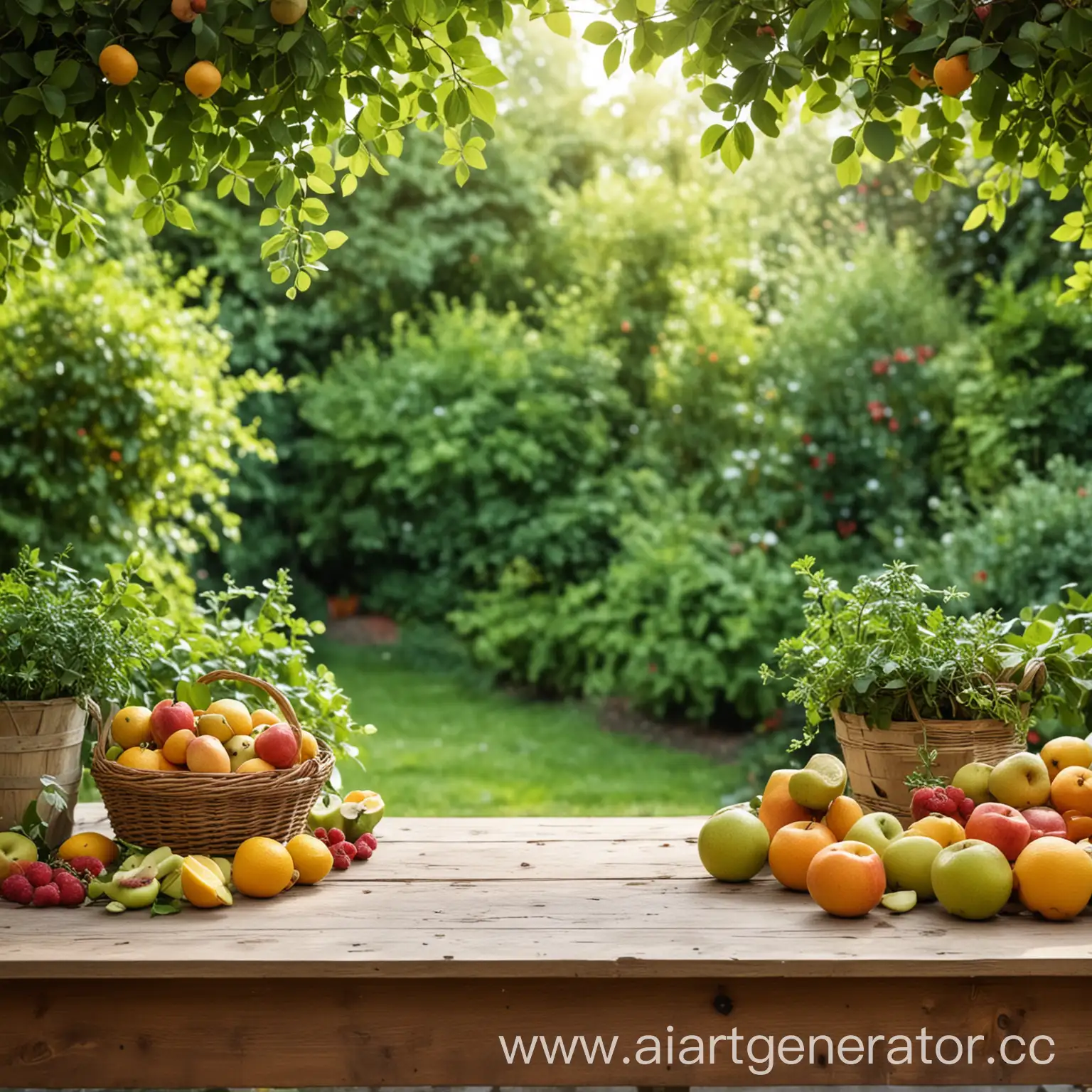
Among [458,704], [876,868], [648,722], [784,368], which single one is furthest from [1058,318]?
[876,868]

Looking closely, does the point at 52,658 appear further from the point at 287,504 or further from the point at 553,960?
the point at 287,504

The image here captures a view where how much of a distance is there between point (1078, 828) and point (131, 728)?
1.71 metres

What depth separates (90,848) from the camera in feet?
7.19

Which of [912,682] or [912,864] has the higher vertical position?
[912,682]

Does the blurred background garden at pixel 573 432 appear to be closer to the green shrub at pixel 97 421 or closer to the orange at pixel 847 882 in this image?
the green shrub at pixel 97 421

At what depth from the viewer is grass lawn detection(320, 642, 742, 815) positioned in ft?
18.0

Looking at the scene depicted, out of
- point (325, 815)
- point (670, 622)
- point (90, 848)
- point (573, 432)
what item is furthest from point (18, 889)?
point (573, 432)

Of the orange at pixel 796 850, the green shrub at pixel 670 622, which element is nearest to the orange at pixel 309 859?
the orange at pixel 796 850

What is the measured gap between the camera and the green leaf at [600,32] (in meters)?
1.94

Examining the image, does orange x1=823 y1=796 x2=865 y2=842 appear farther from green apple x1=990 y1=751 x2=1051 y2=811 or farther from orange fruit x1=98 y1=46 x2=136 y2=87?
orange fruit x1=98 y1=46 x2=136 y2=87

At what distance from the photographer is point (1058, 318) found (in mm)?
5750

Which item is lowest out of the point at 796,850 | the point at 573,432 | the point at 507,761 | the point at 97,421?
the point at 507,761

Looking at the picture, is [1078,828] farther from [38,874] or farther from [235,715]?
[38,874]

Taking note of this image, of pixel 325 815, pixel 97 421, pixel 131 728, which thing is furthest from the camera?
pixel 97 421
